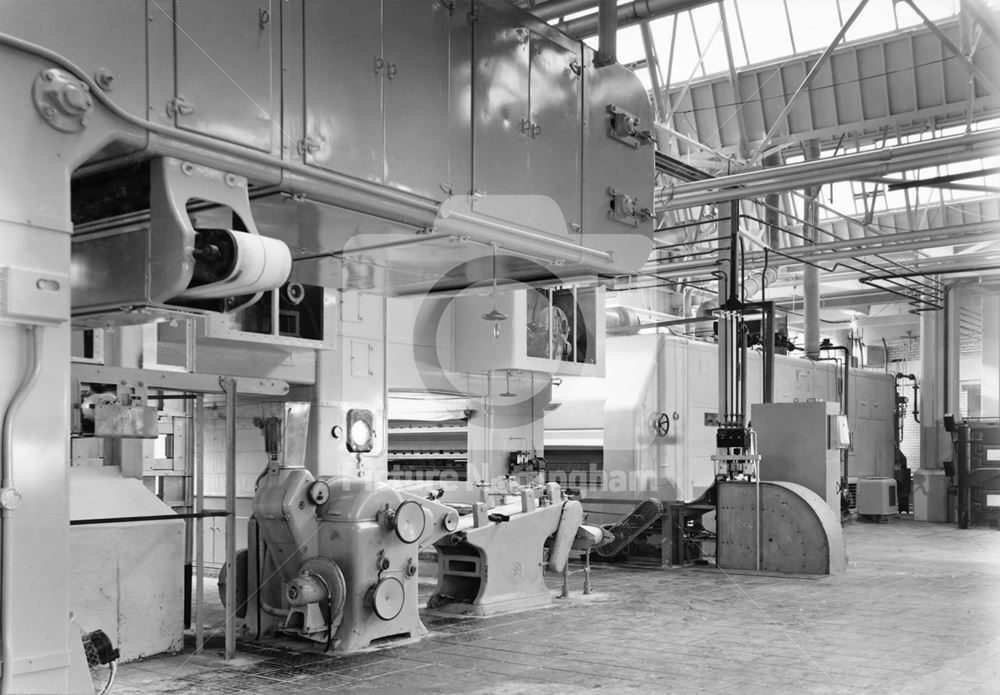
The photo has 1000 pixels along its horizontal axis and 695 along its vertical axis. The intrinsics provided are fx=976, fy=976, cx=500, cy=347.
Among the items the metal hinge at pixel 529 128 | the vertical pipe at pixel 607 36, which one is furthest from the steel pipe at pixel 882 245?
the metal hinge at pixel 529 128

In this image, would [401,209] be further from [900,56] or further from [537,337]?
[900,56]

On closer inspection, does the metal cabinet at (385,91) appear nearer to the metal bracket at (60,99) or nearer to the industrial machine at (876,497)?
the metal bracket at (60,99)

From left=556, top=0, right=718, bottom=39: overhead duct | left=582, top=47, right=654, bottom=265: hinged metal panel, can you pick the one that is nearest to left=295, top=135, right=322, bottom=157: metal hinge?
left=582, top=47, right=654, bottom=265: hinged metal panel

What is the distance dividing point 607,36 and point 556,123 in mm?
610

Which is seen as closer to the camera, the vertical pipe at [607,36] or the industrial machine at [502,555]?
the vertical pipe at [607,36]

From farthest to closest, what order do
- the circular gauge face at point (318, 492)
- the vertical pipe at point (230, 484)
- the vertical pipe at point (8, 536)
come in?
the circular gauge face at point (318, 492) < the vertical pipe at point (230, 484) < the vertical pipe at point (8, 536)

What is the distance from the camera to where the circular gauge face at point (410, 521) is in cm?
669

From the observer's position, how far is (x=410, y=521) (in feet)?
22.2

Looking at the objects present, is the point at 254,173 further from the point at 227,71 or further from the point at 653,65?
the point at 653,65

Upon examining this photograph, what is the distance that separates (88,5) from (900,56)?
1188 centimetres

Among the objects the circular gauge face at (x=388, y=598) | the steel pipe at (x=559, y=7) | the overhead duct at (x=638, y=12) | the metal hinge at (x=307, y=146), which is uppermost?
the overhead duct at (x=638, y=12)

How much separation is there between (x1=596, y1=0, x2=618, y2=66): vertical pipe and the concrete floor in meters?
3.28

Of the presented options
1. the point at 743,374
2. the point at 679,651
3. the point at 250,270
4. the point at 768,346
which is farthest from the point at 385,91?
the point at 768,346

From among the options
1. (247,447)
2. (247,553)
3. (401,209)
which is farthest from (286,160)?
(247,447)
